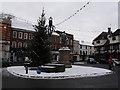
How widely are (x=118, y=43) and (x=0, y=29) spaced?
114 ft

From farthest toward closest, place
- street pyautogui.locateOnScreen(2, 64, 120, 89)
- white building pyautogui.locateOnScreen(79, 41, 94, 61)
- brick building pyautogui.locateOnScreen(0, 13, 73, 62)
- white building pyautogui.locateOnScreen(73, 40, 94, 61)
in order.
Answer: white building pyautogui.locateOnScreen(79, 41, 94, 61)
white building pyautogui.locateOnScreen(73, 40, 94, 61)
brick building pyautogui.locateOnScreen(0, 13, 73, 62)
street pyautogui.locateOnScreen(2, 64, 120, 89)

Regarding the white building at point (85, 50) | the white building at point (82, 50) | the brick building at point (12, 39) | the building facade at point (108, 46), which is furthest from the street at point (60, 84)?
the white building at point (85, 50)

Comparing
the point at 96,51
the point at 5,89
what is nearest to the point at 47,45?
the point at 5,89

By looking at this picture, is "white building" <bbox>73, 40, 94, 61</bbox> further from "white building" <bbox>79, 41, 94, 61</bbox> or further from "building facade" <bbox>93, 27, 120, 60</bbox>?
"building facade" <bbox>93, 27, 120, 60</bbox>

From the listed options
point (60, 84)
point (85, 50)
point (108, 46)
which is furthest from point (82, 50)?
point (60, 84)

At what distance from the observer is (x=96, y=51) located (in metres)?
67.1

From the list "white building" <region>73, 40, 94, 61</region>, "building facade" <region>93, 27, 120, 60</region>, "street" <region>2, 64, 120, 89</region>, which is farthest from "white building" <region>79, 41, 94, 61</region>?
"street" <region>2, 64, 120, 89</region>

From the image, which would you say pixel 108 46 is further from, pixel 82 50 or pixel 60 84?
pixel 60 84

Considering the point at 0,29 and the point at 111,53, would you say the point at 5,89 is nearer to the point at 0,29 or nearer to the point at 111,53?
the point at 0,29

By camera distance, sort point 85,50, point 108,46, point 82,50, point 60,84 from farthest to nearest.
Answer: point 85,50 → point 82,50 → point 108,46 → point 60,84

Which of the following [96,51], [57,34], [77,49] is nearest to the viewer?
[57,34]

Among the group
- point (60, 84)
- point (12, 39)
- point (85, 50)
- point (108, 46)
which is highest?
point (12, 39)

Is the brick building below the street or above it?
above

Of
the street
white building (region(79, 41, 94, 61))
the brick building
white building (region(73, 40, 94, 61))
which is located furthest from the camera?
white building (region(79, 41, 94, 61))
